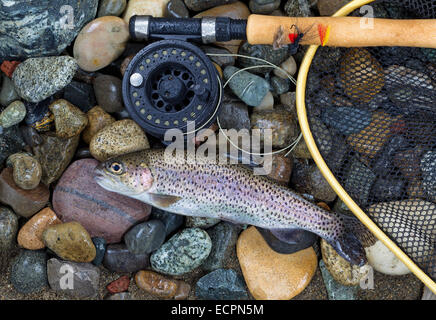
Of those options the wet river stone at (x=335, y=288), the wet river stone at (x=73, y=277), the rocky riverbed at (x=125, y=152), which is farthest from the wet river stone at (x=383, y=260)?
the wet river stone at (x=73, y=277)

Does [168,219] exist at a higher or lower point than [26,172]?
lower

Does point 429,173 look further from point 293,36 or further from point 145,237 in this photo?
point 145,237

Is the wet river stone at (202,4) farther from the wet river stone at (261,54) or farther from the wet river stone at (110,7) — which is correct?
the wet river stone at (110,7)

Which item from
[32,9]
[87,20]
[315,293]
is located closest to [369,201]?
[315,293]

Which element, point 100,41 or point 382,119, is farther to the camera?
point 100,41

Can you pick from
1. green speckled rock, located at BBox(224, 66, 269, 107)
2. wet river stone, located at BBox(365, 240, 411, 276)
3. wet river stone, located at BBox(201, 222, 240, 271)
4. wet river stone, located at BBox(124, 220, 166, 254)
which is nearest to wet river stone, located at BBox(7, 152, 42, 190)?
wet river stone, located at BBox(124, 220, 166, 254)

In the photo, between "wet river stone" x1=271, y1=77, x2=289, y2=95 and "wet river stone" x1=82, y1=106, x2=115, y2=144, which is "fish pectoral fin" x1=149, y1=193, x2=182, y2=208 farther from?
"wet river stone" x1=271, y1=77, x2=289, y2=95

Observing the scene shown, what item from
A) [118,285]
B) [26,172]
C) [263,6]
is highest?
[263,6]

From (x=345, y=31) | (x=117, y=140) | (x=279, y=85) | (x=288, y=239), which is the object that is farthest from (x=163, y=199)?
(x=345, y=31)
